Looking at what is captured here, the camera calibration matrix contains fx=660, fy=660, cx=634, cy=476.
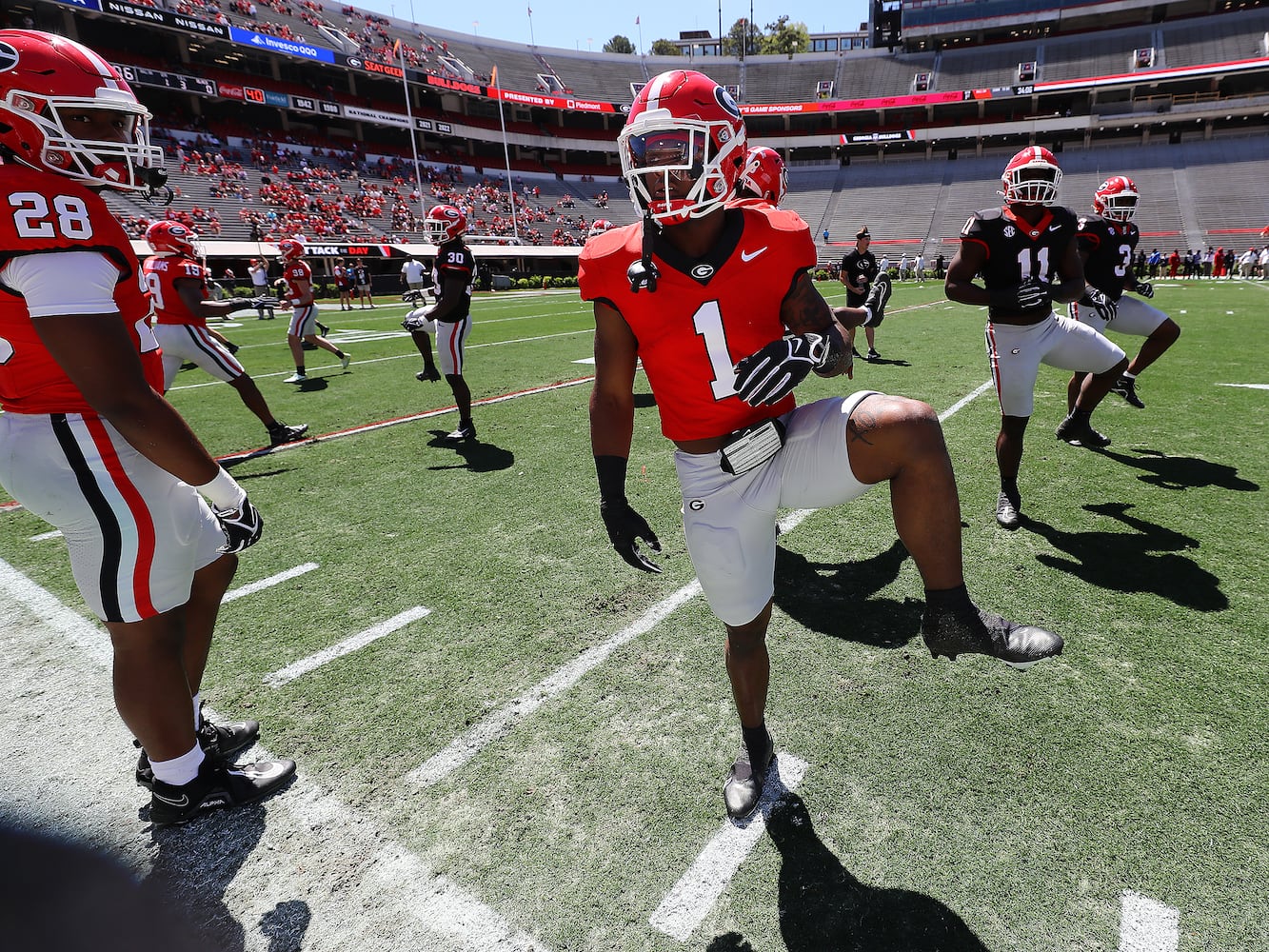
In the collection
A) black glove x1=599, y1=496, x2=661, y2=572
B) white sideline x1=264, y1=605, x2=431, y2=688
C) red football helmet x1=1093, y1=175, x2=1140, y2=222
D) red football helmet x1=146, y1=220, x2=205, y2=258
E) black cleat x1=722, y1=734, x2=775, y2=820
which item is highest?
red football helmet x1=146, y1=220, x2=205, y2=258

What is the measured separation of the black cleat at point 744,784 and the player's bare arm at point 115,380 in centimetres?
212

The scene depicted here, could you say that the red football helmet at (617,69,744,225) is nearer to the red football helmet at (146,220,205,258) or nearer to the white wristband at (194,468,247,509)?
the white wristband at (194,468,247,509)

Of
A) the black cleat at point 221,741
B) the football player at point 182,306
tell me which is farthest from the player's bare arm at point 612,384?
the football player at point 182,306

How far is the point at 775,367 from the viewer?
6.14ft

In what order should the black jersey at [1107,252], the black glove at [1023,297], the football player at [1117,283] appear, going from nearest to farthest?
the black glove at [1023,297]
the football player at [1117,283]
the black jersey at [1107,252]

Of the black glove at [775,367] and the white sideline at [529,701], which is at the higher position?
the black glove at [775,367]

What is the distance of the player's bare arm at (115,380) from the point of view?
1870 mm

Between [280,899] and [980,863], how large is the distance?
7.22ft

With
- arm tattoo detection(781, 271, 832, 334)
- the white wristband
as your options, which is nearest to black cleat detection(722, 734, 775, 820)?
arm tattoo detection(781, 271, 832, 334)

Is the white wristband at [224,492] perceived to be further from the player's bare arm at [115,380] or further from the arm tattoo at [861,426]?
the arm tattoo at [861,426]

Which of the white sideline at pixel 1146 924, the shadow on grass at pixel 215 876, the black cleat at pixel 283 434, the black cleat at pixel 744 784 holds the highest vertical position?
the black cleat at pixel 283 434

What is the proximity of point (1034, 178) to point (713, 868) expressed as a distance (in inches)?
180

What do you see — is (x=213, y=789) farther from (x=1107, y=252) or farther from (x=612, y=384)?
(x=1107, y=252)

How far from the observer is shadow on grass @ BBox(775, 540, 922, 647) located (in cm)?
336
